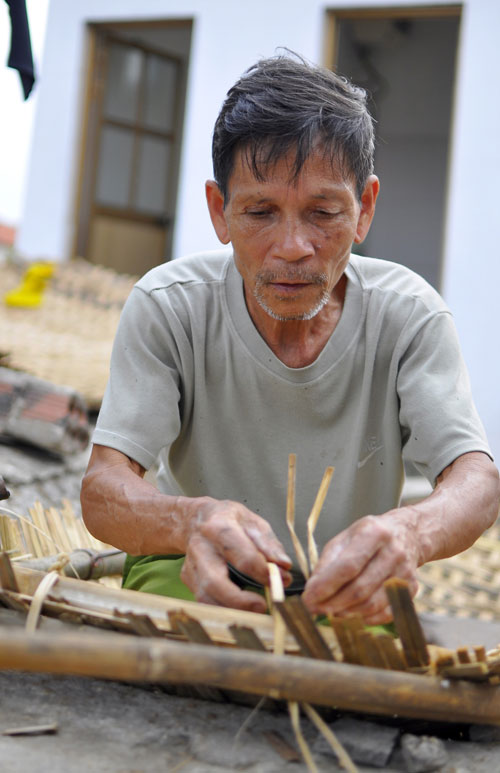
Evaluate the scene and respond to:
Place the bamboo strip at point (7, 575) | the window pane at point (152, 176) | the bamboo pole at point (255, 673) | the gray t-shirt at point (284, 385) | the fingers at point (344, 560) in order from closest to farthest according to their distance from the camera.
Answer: the bamboo pole at point (255, 673) < the fingers at point (344, 560) < the bamboo strip at point (7, 575) < the gray t-shirt at point (284, 385) < the window pane at point (152, 176)

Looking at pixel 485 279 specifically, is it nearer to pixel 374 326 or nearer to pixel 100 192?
pixel 374 326

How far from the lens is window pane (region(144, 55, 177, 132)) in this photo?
28.1ft

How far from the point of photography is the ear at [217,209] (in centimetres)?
182

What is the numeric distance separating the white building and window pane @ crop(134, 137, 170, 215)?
2 centimetres

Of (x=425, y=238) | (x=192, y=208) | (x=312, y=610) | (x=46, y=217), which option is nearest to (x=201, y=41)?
(x=192, y=208)

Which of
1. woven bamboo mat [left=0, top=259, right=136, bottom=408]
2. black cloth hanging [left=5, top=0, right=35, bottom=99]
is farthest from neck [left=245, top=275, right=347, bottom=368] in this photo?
woven bamboo mat [left=0, top=259, right=136, bottom=408]

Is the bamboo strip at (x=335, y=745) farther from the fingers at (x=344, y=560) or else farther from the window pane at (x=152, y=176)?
the window pane at (x=152, y=176)

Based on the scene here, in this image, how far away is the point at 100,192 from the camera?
8727 mm

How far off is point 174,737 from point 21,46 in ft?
6.97

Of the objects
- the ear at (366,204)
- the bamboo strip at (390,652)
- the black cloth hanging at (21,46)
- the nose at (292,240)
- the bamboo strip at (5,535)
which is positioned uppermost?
the black cloth hanging at (21,46)

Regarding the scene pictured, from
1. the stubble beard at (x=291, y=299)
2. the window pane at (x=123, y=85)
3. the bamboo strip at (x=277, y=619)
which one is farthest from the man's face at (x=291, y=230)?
the window pane at (x=123, y=85)

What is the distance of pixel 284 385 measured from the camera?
1.85 m

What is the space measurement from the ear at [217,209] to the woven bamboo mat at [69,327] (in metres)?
2.23

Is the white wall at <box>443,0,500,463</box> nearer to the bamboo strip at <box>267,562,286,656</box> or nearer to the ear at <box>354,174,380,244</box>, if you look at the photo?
the ear at <box>354,174,380,244</box>
